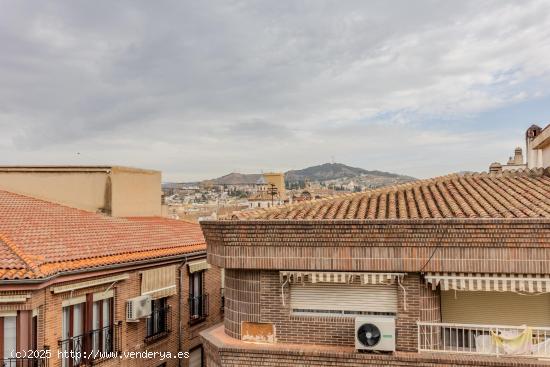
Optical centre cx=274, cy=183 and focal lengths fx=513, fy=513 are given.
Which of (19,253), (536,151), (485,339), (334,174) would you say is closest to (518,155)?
(536,151)

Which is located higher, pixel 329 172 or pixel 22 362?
pixel 329 172

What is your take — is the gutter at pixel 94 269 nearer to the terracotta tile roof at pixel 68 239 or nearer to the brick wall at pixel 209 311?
the terracotta tile roof at pixel 68 239

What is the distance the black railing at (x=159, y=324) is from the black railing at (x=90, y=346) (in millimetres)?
1927

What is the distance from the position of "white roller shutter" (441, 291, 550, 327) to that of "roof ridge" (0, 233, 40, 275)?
8307mm

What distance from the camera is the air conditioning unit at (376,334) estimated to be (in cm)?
943

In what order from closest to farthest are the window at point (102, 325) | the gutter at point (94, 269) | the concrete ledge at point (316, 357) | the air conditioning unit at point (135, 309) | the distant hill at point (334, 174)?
the concrete ledge at point (316, 357), the gutter at point (94, 269), the window at point (102, 325), the air conditioning unit at point (135, 309), the distant hill at point (334, 174)

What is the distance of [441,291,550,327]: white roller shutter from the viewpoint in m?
9.95

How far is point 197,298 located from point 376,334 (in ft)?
35.2

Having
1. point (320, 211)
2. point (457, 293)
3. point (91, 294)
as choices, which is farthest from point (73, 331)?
point (457, 293)

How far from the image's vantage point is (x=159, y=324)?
54.7 ft

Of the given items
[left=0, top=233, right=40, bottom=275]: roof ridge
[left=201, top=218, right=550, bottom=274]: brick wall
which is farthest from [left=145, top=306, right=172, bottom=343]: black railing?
[left=201, top=218, right=550, bottom=274]: brick wall

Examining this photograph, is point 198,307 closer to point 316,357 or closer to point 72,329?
point 72,329

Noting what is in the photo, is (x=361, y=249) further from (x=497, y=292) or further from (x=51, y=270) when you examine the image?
(x=51, y=270)

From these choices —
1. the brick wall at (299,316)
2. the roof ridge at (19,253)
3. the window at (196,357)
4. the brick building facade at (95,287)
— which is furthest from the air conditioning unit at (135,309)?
the window at (196,357)
